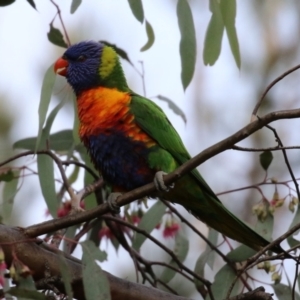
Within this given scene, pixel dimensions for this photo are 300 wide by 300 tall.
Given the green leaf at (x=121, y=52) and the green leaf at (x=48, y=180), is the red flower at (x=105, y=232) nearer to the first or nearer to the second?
the green leaf at (x=48, y=180)

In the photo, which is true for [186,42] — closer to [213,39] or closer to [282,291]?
[213,39]

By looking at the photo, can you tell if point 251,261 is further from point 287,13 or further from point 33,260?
point 287,13

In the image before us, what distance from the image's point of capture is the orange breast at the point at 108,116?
1.95m

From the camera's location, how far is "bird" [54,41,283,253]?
1918 millimetres

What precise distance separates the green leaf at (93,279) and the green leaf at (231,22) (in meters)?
0.69

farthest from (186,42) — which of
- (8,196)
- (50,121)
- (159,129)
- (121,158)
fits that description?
(8,196)

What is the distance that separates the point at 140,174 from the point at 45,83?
0.39 meters

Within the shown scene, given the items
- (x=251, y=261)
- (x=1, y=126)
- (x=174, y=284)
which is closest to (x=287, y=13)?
(x=1, y=126)

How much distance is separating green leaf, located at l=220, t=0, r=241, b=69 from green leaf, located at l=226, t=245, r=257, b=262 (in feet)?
1.89

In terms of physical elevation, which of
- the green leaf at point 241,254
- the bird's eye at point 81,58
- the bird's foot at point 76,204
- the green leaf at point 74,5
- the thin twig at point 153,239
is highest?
the bird's eye at point 81,58

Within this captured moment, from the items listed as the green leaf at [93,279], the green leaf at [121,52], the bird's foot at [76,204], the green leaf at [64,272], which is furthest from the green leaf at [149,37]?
the green leaf at [64,272]

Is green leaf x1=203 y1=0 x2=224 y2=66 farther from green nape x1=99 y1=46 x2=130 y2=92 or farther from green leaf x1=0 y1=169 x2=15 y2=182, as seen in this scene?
green leaf x1=0 y1=169 x2=15 y2=182

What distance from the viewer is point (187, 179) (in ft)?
6.27

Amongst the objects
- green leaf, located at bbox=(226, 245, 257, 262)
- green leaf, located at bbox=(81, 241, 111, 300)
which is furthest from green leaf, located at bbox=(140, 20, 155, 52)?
green leaf, located at bbox=(81, 241, 111, 300)
